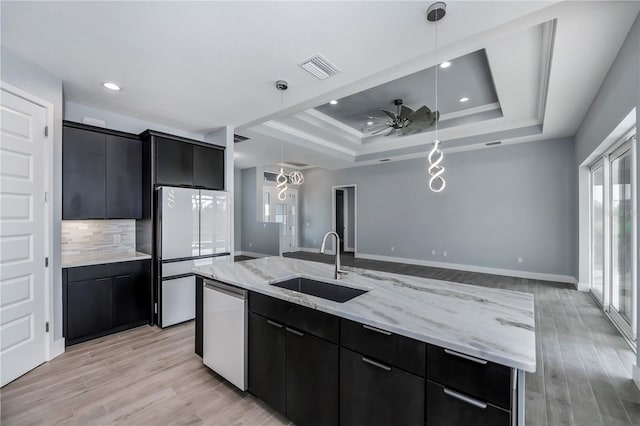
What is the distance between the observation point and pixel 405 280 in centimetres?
209

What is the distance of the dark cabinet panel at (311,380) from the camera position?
5.08 ft

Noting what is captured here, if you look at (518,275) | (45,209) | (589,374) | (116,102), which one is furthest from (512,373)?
(518,275)

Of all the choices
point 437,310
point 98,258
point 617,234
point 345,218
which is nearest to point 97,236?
point 98,258

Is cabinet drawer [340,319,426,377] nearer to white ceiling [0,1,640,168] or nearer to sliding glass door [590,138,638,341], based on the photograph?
white ceiling [0,1,640,168]

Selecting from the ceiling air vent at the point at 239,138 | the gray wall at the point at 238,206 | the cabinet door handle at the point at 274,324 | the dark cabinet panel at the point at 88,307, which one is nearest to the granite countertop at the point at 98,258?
the dark cabinet panel at the point at 88,307

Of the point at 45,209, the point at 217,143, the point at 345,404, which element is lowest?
the point at 345,404

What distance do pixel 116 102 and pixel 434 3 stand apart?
3.60 m

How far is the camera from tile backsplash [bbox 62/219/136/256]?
11.1 feet

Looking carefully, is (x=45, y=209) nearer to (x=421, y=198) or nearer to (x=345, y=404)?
(x=345, y=404)

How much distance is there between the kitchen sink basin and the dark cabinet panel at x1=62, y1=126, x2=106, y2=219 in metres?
2.69

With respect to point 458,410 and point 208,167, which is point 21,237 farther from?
point 458,410

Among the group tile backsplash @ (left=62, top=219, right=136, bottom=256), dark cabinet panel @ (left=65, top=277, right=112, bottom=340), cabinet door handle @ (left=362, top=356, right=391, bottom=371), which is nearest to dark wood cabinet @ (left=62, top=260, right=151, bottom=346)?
dark cabinet panel @ (left=65, top=277, right=112, bottom=340)

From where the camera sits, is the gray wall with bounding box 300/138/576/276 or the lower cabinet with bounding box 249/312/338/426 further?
the gray wall with bounding box 300/138/576/276

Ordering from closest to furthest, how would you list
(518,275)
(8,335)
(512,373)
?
(512,373) < (8,335) < (518,275)
